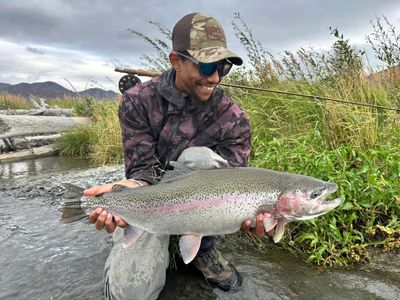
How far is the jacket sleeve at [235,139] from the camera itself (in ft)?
10.6

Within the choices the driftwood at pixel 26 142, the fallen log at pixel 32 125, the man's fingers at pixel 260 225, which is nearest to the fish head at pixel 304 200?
the man's fingers at pixel 260 225

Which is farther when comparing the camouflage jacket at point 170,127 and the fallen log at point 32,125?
the fallen log at point 32,125

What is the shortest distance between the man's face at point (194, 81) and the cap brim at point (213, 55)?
3.3 inches

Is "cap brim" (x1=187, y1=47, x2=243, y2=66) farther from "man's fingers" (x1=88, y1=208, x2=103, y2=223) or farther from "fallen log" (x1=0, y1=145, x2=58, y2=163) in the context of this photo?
"fallen log" (x1=0, y1=145, x2=58, y2=163)

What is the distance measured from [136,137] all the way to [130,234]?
0.86 metres

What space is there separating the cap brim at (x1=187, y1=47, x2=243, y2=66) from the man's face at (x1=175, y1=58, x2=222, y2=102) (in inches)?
3.3

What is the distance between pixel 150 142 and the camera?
3.21m

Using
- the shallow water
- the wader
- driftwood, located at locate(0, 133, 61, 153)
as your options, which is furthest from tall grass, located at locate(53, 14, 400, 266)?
driftwood, located at locate(0, 133, 61, 153)

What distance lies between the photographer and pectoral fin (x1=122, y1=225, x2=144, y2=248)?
2559mm

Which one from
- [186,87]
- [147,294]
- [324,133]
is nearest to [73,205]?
[147,294]

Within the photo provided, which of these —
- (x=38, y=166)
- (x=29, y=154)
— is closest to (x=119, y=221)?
(x=38, y=166)

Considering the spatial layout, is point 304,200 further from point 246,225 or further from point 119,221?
point 119,221

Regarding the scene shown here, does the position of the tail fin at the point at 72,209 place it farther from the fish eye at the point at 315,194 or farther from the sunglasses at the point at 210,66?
the fish eye at the point at 315,194

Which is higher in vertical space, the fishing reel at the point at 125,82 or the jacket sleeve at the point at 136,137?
the fishing reel at the point at 125,82
